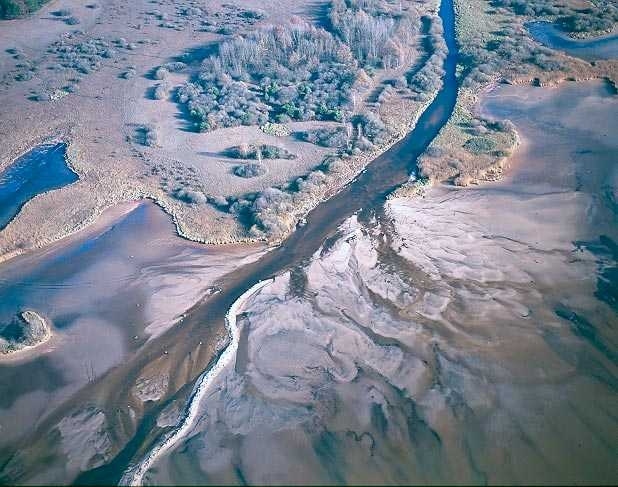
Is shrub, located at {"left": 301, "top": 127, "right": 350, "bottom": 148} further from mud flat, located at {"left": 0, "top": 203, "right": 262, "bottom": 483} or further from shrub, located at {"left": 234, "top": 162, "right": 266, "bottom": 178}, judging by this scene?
mud flat, located at {"left": 0, "top": 203, "right": 262, "bottom": 483}

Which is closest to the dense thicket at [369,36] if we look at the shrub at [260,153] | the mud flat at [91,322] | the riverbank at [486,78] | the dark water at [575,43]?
the riverbank at [486,78]

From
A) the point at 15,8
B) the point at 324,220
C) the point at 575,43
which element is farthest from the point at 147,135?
the point at 575,43

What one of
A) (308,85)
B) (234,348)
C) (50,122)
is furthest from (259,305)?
(50,122)

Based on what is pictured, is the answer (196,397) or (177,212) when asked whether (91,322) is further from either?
(177,212)

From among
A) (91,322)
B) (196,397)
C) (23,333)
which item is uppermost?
(23,333)

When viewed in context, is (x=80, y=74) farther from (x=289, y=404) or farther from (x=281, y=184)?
(x=289, y=404)

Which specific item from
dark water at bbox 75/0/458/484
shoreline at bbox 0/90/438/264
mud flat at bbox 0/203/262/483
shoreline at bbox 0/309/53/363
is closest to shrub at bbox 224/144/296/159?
shoreline at bbox 0/90/438/264

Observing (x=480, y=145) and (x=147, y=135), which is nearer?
(x=480, y=145)
